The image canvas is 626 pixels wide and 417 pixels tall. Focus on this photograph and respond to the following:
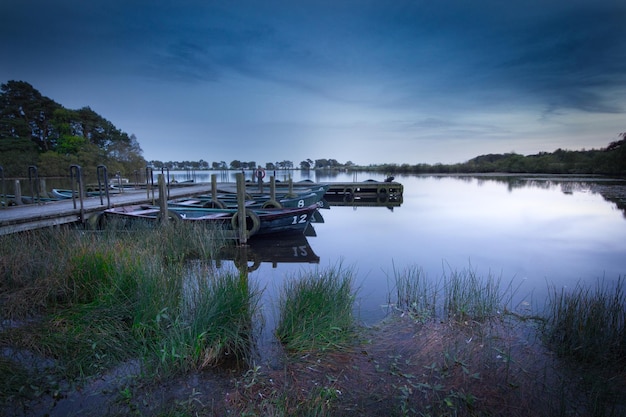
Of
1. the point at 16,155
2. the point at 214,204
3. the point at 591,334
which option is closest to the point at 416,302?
the point at 591,334

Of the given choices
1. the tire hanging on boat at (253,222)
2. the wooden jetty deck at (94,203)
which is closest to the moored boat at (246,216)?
the tire hanging on boat at (253,222)

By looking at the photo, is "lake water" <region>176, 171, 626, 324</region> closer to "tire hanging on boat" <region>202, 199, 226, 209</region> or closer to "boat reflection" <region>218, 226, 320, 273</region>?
"boat reflection" <region>218, 226, 320, 273</region>

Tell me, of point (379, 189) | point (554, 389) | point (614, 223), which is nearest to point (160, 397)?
point (554, 389)

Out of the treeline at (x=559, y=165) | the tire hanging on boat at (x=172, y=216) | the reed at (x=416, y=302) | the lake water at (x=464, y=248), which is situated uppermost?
the treeline at (x=559, y=165)

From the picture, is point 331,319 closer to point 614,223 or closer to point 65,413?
point 65,413

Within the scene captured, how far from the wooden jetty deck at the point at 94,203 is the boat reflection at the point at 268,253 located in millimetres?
4524

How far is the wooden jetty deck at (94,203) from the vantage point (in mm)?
7865

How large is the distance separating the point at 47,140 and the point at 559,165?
80.4m

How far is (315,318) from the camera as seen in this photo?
3.55 metres

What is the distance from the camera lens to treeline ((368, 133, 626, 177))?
134ft

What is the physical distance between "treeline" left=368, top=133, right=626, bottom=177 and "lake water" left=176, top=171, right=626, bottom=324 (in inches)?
1235

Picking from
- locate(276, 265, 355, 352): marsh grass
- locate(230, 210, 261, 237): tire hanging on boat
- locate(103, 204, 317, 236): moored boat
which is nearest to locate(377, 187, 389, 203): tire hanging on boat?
locate(103, 204, 317, 236): moored boat

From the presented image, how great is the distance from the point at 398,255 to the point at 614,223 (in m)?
11.2

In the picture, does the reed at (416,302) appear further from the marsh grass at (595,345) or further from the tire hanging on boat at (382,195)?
the tire hanging on boat at (382,195)
